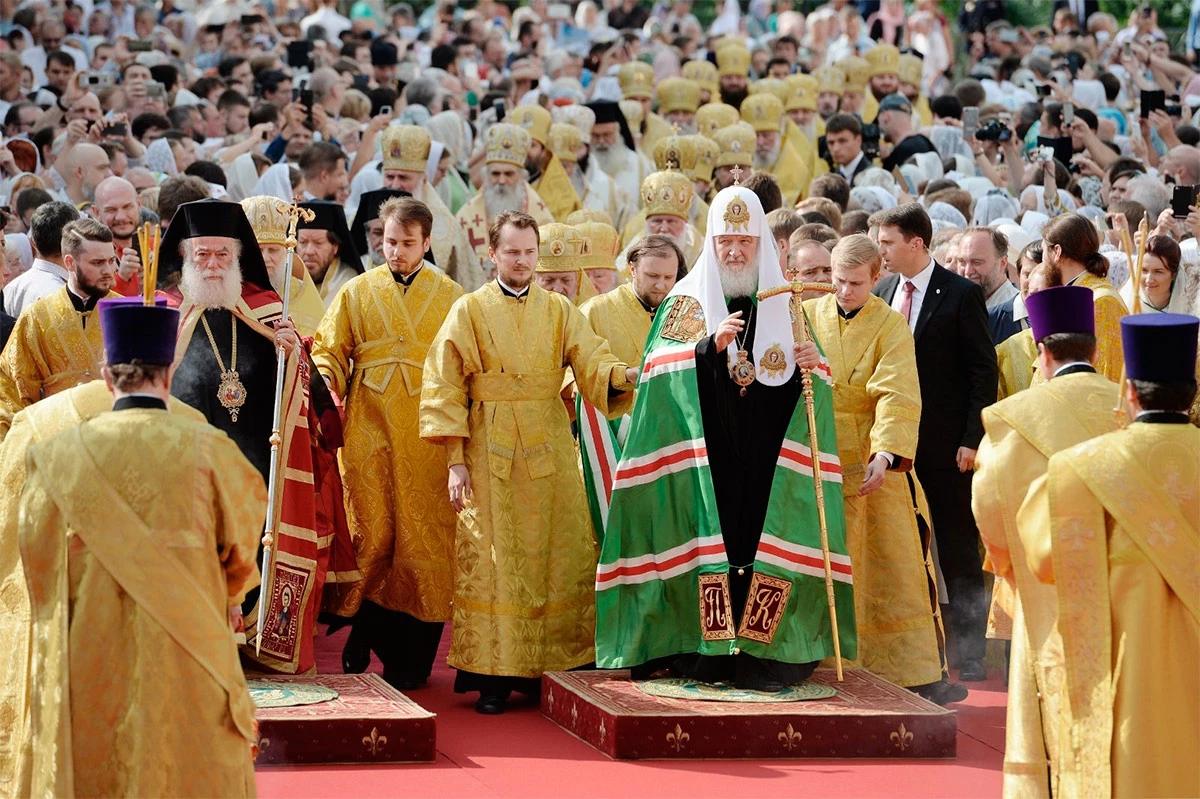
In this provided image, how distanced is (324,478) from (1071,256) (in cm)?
344

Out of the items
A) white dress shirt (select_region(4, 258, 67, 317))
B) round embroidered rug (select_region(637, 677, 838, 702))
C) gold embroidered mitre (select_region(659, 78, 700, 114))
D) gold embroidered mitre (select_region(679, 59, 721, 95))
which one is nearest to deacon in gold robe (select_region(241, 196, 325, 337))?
white dress shirt (select_region(4, 258, 67, 317))

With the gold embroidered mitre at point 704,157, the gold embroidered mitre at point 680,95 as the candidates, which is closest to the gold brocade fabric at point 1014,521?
the gold embroidered mitre at point 704,157

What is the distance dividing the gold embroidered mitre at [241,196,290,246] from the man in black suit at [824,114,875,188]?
616 cm

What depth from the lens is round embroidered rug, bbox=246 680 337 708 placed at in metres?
7.35

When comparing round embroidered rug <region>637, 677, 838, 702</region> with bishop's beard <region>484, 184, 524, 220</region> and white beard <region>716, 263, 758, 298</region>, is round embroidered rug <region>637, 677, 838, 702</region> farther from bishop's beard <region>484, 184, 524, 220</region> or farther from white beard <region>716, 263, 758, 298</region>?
bishop's beard <region>484, 184, 524, 220</region>

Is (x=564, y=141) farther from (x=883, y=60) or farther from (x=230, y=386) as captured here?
(x=230, y=386)

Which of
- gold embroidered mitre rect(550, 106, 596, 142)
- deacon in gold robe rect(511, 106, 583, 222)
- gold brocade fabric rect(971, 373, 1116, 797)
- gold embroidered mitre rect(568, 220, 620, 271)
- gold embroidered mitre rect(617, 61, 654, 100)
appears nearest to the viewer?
gold brocade fabric rect(971, 373, 1116, 797)

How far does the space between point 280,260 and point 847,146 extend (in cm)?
621

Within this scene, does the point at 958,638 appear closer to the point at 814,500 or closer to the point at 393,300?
the point at 814,500

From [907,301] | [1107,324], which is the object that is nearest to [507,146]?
[907,301]

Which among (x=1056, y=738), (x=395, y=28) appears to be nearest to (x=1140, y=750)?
(x=1056, y=738)

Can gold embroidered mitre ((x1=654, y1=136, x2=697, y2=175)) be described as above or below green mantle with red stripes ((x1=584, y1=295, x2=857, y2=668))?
above

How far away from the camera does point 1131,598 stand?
5344 millimetres

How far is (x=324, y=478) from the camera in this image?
8289 millimetres
